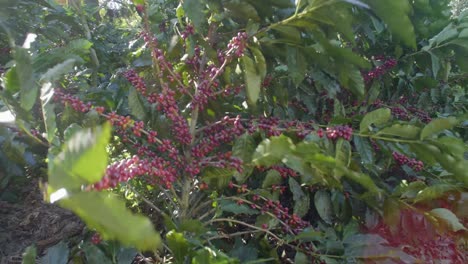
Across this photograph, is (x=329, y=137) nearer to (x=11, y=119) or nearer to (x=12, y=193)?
(x=11, y=119)

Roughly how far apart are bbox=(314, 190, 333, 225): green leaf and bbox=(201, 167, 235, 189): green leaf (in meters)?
0.31

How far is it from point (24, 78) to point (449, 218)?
1036mm

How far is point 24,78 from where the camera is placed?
0.88 meters

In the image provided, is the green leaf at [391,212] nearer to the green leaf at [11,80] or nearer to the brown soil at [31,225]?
the green leaf at [11,80]

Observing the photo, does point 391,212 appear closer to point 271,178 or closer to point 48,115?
point 271,178

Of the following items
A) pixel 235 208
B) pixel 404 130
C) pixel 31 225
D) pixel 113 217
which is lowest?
pixel 31 225

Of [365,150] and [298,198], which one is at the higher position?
[365,150]

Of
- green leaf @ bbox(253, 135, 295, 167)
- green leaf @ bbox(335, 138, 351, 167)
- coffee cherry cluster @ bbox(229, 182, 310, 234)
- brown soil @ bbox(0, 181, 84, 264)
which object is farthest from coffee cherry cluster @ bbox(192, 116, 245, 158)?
brown soil @ bbox(0, 181, 84, 264)

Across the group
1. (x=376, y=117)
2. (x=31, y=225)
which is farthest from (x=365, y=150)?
(x=31, y=225)

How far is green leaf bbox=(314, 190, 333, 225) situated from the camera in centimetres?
133

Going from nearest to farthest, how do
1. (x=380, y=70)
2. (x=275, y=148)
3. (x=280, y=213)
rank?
1. (x=275, y=148)
2. (x=280, y=213)
3. (x=380, y=70)

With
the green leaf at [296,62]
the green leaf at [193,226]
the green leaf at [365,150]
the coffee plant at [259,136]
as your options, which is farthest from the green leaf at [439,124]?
the green leaf at [193,226]

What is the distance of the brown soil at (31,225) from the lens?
5.59 ft

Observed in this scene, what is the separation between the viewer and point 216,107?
1348 mm
